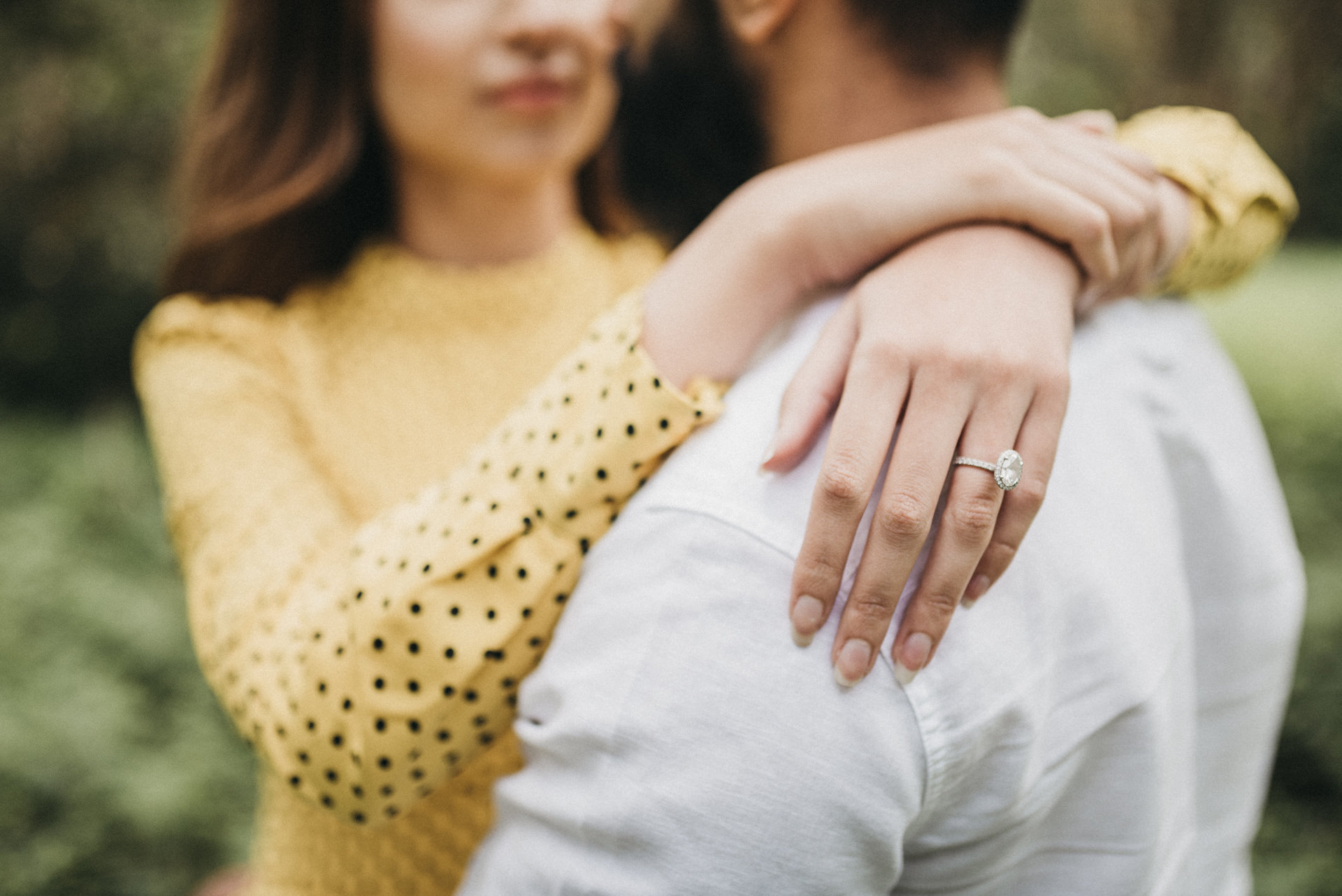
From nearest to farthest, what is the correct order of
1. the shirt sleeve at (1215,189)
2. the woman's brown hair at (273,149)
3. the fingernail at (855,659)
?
the fingernail at (855,659), the shirt sleeve at (1215,189), the woman's brown hair at (273,149)

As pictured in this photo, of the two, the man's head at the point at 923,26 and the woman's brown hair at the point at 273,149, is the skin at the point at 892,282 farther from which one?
the woman's brown hair at the point at 273,149

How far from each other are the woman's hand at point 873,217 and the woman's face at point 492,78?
2.27 ft

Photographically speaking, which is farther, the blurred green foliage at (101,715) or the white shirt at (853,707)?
the blurred green foliage at (101,715)

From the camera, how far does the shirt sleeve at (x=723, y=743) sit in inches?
28.4

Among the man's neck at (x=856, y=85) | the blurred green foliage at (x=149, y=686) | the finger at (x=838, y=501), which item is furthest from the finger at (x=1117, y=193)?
the blurred green foliage at (x=149, y=686)

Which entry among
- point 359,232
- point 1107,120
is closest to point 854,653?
point 1107,120

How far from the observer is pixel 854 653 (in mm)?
720

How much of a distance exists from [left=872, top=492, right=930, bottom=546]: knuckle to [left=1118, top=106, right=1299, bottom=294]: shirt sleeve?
559 mm

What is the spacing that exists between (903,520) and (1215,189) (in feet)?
2.25

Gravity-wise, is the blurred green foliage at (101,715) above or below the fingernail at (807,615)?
below

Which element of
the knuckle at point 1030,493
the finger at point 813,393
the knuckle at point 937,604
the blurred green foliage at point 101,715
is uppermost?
the finger at point 813,393

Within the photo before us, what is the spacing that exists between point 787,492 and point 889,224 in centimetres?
27

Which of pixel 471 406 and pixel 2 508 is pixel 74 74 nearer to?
pixel 2 508

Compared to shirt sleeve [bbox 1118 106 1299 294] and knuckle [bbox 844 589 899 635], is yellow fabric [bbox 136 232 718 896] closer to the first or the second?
knuckle [bbox 844 589 899 635]
